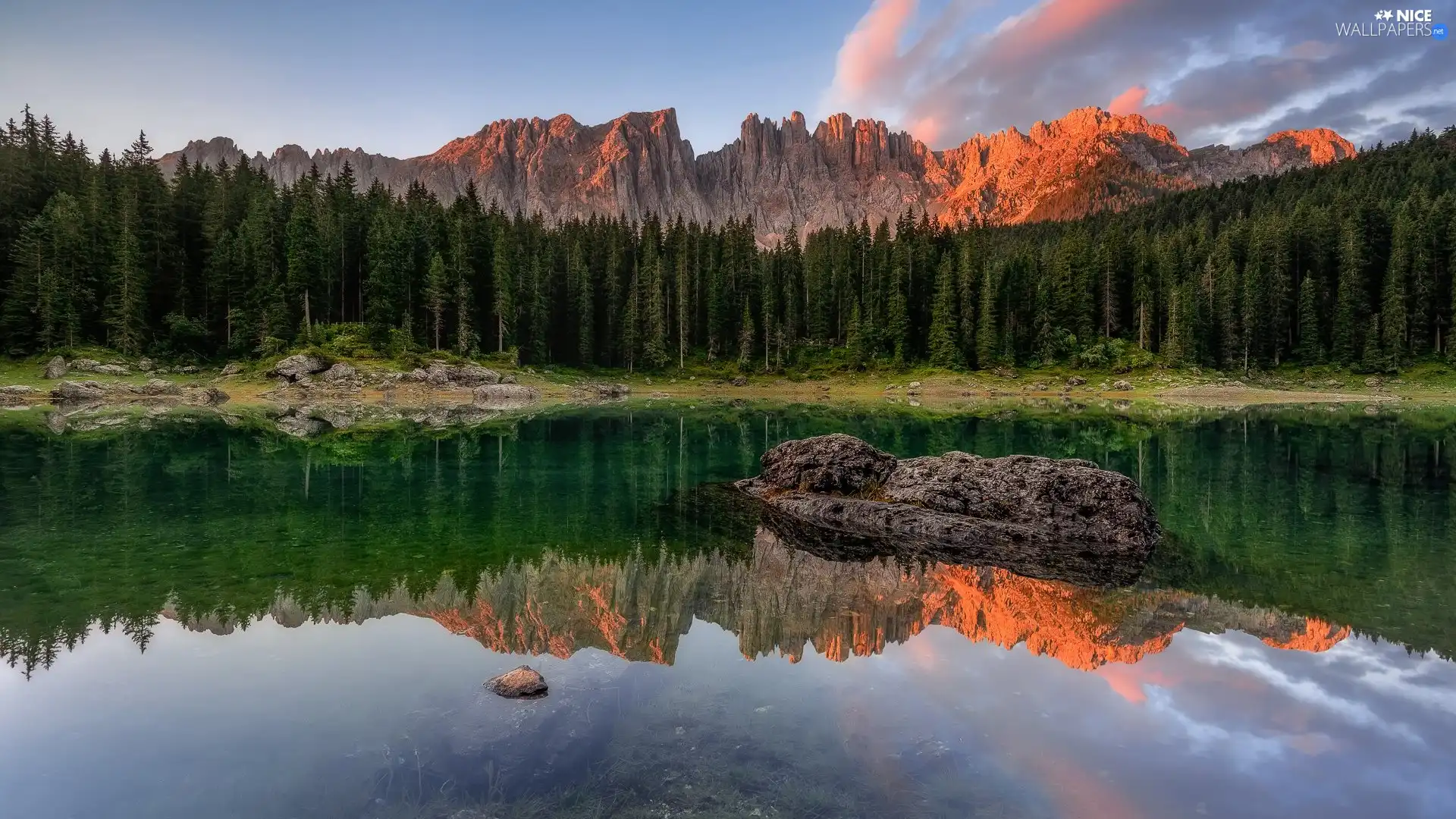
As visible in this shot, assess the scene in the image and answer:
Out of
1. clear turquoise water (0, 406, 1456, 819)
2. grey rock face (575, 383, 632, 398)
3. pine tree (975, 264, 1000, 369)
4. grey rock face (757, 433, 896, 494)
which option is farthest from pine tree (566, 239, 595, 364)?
clear turquoise water (0, 406, 1456, 819)

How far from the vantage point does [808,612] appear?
1184 cm

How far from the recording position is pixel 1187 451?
34531 millimetres

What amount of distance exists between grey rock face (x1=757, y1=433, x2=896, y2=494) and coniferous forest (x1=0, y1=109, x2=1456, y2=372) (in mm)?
70024

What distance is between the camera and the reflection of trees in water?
12.0 m

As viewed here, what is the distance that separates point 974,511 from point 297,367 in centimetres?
7442

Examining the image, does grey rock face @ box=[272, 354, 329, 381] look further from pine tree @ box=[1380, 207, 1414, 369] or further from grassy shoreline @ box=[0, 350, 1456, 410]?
pine tree @ box=[1380, 207, 1414, 369]

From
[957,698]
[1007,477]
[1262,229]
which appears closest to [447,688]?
[957,698]

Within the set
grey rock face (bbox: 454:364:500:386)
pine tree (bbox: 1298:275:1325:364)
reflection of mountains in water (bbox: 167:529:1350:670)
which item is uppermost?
pine tree (bbox: 1298:275:1325:364)

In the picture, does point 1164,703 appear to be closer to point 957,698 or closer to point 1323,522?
point 957,698

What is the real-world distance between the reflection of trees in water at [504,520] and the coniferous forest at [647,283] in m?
48.0

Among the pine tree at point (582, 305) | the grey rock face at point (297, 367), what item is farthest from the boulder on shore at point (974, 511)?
the pine tree at point (582, 305)

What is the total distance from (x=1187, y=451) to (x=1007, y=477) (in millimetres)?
21652

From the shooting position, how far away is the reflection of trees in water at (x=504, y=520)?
1200cm

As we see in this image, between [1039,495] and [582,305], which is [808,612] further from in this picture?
[582,305]
